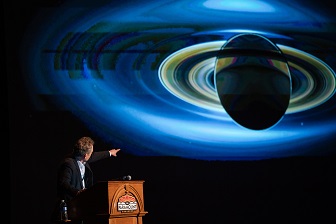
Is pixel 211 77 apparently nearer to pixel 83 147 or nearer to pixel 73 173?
pixel 83 147

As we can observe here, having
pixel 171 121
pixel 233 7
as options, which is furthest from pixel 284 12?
pixel 171 121

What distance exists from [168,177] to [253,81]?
4.36 feet

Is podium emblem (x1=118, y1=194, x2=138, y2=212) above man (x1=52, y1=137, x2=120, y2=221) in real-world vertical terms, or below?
below

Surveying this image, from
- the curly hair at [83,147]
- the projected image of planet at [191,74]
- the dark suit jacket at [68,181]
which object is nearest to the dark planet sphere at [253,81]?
the projected image of planet at [191,74]

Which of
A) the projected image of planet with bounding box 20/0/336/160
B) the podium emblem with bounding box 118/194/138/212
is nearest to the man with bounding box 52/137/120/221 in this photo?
the podium emblem with bounding box 118/194/138/212

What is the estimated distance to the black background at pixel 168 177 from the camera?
6.85m

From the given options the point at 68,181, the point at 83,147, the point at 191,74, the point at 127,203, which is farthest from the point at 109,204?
the point at 191,74

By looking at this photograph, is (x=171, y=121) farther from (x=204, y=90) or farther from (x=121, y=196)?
(x=121, y=196)

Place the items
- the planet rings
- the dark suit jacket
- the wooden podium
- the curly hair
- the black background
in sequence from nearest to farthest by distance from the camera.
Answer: the wooden podium → the dark suit jacket → the curly hair → the black background → the planet rings

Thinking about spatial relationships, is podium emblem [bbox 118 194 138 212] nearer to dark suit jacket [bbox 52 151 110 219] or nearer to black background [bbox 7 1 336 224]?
dark suit jacket [bbox 52 151 110 219]

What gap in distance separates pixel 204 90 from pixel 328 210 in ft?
5.85

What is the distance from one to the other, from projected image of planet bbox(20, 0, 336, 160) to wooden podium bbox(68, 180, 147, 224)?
1.52 meters

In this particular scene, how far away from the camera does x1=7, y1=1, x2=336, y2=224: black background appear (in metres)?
6.85

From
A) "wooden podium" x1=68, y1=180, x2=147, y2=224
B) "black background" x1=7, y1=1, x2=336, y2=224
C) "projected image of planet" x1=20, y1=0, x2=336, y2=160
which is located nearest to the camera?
"wooden podium" x1=68, y1=180, x2=147, y2=224
